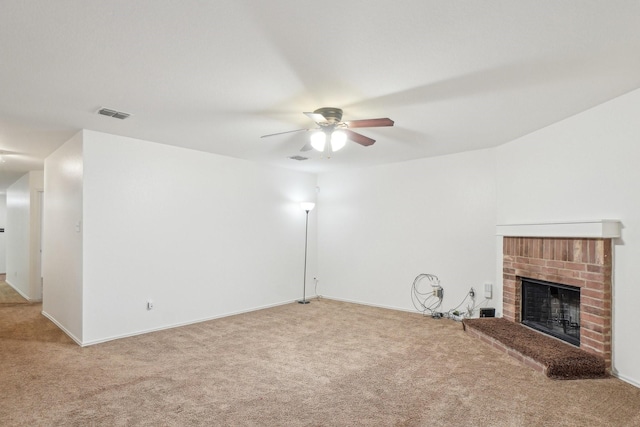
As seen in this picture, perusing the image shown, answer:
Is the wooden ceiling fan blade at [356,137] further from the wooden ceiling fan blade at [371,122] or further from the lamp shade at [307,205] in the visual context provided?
the lamp shade at [307,205]

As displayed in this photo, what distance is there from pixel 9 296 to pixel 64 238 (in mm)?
3696

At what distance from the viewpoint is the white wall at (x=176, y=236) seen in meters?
4.16

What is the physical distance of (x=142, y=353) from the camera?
373cm

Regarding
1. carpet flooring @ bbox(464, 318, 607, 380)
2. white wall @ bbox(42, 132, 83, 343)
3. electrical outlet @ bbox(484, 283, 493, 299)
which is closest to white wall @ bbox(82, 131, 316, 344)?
white wall @ bbox(42, 132, 83, 343)

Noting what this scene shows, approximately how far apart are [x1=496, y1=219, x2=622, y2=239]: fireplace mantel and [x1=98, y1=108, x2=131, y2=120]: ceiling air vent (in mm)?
4342

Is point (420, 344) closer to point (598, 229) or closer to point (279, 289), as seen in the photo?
point (598, 229)

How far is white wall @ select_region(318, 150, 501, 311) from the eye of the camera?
5062 millimetres

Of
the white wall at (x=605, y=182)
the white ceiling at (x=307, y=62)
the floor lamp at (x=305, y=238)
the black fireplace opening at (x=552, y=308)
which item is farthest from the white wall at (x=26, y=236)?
the white wall at (x=605, y=182)

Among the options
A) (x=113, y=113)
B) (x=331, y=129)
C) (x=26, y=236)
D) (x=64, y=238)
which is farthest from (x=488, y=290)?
(x=26, y=236)

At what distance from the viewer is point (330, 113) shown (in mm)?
3225

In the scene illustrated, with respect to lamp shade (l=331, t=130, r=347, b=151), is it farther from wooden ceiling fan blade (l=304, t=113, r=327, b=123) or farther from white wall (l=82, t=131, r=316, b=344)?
white wall (l=82, t=131, r=316, b=344)

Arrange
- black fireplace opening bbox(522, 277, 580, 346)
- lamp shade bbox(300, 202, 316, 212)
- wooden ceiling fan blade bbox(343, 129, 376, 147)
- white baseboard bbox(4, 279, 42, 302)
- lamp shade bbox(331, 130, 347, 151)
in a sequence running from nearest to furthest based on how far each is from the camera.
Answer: lamp shade bbox(331, 130, 347, 151) → wooden ceiling fan blade bbox(343, 129, 376, 147) → black fireplace opening bbox(522, 277, 580, 346) → lamp shade bbox(300, 202, 316, 212) → white baseboard bbox(4, 279, 42, 302)

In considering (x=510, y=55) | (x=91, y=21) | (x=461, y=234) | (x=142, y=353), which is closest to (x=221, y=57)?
(x=91, y=21)

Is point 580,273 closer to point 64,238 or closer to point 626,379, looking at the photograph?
point 626,379
